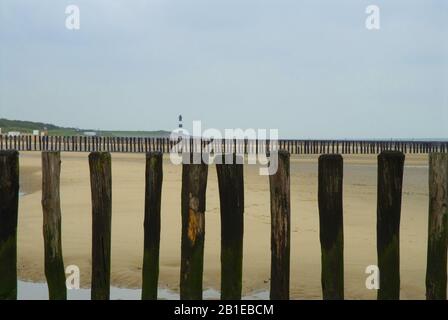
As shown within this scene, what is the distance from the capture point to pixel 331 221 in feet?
14.9

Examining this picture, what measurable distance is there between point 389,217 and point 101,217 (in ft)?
8.31

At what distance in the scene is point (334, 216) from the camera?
4.55 metres

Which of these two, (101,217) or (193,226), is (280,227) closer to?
(193,226)

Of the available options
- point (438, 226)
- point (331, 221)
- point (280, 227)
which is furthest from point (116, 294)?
point (438, 226)

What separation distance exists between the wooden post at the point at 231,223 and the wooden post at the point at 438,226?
5.42 ft

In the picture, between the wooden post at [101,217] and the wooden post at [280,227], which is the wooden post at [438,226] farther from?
the wooden post at [101,217]

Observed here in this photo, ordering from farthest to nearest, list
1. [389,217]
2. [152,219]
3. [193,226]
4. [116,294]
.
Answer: [116,294], [152,219], [193,226], [389,217]

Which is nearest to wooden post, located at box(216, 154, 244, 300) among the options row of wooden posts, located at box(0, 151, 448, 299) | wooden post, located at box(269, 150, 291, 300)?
row of wooden posts, located at box(0, 151, 448, 299)

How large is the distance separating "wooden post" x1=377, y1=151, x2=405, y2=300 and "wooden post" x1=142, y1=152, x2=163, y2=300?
6.38 ft

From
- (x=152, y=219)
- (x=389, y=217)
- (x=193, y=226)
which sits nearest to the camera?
(x=389, y=217)

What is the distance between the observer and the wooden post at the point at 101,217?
15.3 feet

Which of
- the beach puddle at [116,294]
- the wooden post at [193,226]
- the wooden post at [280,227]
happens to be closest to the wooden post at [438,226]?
the wooden post at [280,227]

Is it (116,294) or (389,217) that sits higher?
(389,217)
